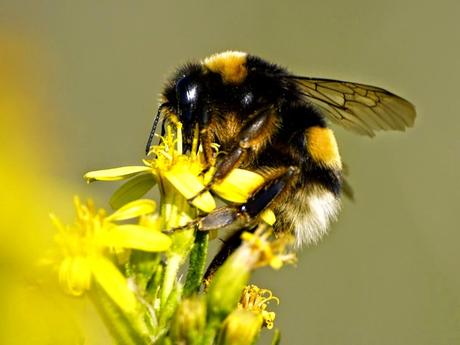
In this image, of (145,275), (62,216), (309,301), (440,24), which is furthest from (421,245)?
(145,275)

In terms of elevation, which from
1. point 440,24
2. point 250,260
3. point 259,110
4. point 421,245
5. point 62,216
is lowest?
point 421,245

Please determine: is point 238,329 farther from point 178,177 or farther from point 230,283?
point 178,177

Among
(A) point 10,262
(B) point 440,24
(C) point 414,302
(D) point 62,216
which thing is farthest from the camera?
(B) point 440,24

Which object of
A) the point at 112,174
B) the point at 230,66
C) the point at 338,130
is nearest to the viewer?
the point at 112,174

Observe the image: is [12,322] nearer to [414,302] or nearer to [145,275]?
[145,275]

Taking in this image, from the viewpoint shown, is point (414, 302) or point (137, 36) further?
point (137, 36)

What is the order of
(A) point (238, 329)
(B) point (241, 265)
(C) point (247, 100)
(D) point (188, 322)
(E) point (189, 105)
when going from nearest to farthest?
(D) point (188, 322) < (A) point (238, 329) < (B) point (241, 265) < (E) point (189, 105) < (C) point (247, 100)

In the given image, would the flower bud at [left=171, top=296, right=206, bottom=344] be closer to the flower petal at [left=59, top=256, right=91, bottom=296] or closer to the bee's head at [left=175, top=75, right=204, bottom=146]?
the flower petal at [left=59, top=256, right=91, bottom=296]

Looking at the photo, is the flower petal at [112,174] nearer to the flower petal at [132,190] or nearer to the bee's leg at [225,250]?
the flower petal at [132,190]

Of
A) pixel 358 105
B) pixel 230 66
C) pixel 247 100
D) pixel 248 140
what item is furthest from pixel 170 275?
pixel 358 105
